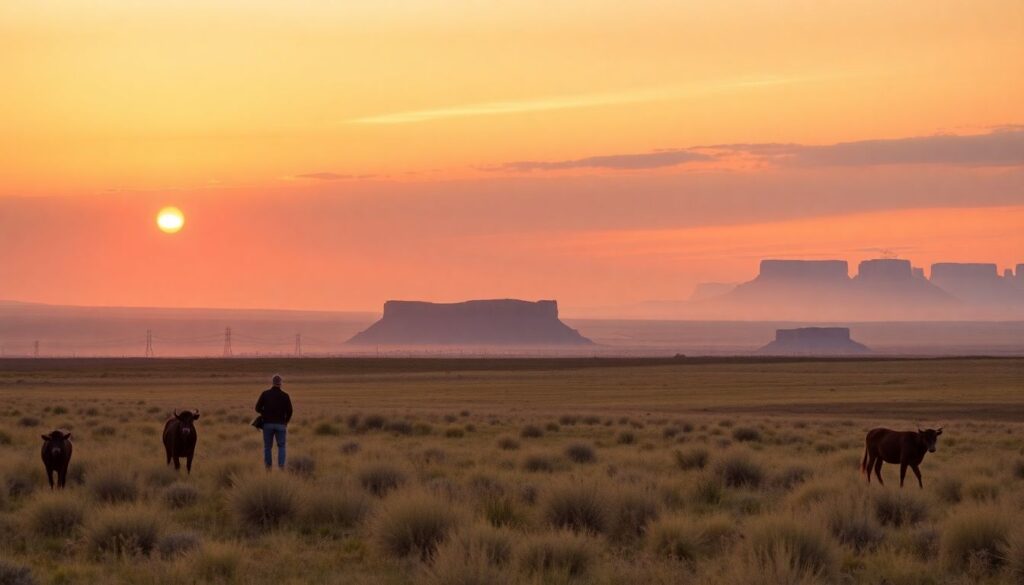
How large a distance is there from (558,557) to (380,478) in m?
7.34

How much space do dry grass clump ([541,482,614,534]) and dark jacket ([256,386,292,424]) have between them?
6.92 metres

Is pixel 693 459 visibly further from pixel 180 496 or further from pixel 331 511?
pixel 180 496

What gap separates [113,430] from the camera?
33.7 metres

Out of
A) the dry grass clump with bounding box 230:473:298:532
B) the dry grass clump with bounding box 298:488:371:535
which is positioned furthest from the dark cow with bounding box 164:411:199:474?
the dry grass clump with bounding box 298:488:371:535

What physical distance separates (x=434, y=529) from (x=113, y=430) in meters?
21.2

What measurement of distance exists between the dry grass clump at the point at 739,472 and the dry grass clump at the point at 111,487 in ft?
29.8

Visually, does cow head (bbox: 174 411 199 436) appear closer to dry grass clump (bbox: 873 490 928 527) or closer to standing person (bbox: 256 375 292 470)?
standing person (bbox: 256 375 292 470)

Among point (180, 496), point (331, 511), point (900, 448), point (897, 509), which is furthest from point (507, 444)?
point (897, 509)

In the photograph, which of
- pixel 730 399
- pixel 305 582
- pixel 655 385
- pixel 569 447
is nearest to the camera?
pixel 305 582

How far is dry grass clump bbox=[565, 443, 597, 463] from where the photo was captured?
85.8 ft

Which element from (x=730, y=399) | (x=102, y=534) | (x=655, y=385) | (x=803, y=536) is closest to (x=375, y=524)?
(x=102, y=534)

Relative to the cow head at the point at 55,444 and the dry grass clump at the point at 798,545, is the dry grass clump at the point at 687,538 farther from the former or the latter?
the cow head at the point at 55,444

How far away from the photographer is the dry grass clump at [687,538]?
14266 millimetres

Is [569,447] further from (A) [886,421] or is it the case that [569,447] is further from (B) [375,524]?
(A) [886,421]
